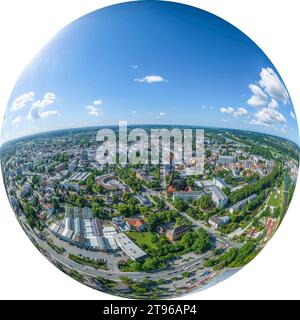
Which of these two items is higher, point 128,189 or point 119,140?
point 119,140

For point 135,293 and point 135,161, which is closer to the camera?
point 135,161

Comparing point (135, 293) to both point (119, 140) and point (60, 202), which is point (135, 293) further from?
point (119, 140)

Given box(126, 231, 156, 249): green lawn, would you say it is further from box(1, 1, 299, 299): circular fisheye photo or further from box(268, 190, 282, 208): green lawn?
box(268, 190, 282, 208): green lawn

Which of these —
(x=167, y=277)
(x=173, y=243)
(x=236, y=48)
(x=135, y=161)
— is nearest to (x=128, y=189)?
(x=135, y=161)

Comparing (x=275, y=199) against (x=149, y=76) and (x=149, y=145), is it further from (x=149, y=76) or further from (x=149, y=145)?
(x=149, y=76)

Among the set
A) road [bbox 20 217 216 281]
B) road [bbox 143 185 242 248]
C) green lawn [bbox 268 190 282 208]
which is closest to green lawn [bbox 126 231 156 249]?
road [bbox 143 185 242 248]

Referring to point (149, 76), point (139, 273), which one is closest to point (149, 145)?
point (149, 76)
